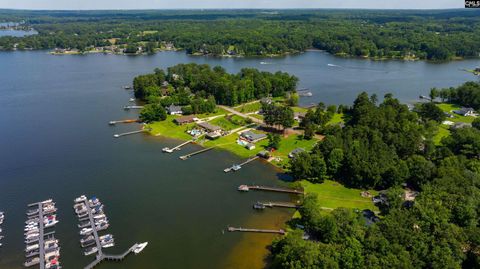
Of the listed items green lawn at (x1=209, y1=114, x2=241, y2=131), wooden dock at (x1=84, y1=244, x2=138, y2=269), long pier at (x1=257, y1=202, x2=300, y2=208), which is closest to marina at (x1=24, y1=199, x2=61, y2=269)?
wooden dock at (x1=84, y1=244, x2=138, y2=269)

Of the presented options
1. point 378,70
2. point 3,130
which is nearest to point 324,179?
point 3,130

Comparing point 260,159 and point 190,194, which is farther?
point 260,159

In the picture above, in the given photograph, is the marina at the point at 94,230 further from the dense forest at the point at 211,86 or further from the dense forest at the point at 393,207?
the dense forest at the point at 211,86

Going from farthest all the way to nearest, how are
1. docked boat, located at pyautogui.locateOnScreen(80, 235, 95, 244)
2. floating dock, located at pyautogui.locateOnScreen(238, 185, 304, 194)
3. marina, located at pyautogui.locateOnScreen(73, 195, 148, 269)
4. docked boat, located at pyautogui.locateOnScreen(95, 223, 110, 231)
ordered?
1. floating dock, located at pyautogui.locateOnScreen(238, 185, 304, 194)
2. docked boat, located at pyautogui.locateOnScreen(95, 223, 110, 231)
3. docked boat, located at pyautogui.locateOnScreen(80, 235, 95, 244)
4. marina, located at pyautogui.locateOnScreen(73, 195, 148, 269)

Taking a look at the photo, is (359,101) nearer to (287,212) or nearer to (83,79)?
(287,212)

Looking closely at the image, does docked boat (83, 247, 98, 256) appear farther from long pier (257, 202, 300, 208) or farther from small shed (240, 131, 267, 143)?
small shed (240, 131, 267, 143)

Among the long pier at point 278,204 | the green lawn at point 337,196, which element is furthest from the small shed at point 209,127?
the long pier at point 278,204
